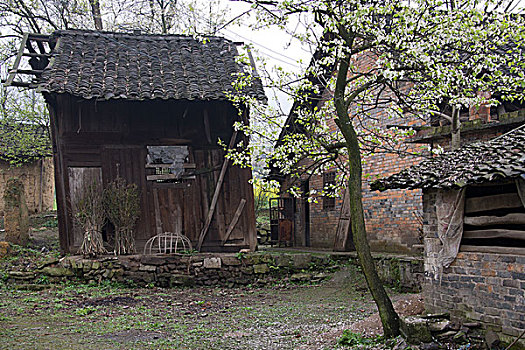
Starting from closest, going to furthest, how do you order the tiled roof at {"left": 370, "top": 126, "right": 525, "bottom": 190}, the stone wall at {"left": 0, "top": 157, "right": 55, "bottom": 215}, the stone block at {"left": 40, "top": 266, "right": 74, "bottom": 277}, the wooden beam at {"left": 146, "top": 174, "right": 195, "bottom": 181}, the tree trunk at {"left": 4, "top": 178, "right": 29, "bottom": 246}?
the tiled roof at {"left": 370, "top": 126, "right": 525, "bottom": 190} → the stone block at {"left": 40, "top": 266, "right": 74, "bottom": 277} → the wooden beam at {"left": 146, "top": 174, "right": 195, "bottom": 181} → the tree trunk at {"left": 4, "top": 178, "right": 29, "bottom": 246} → the stone wall at {"left": 0, "top": 157, "right": 55, "bottom": 215}

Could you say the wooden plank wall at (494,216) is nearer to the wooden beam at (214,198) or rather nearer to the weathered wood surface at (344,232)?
the wooden beam at (214,198)

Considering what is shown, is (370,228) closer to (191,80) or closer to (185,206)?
(185,206)

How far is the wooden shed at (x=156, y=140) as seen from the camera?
1184 centimetres

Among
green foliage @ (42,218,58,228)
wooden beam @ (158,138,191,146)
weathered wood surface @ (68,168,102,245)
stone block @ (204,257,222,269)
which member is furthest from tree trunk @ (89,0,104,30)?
stone block @ (204,257,222,269)

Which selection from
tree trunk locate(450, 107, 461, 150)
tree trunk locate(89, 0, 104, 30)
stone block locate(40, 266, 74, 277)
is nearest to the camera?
tree trunk locate(450, 107, 461, 150)

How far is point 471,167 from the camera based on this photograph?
19.8 feet

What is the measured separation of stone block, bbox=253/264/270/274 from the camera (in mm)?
11999

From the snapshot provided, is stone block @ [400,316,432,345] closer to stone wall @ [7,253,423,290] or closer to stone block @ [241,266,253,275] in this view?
stone wall @ [7,253,423,290]

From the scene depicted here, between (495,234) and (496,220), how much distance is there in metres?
0.18

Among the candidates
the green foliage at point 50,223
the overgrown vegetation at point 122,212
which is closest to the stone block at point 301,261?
the overgrown vegetation at point 122,212

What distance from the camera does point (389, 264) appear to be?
11.2 meters

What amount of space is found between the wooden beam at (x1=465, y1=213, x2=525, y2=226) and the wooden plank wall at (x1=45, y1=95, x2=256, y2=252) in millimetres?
6773

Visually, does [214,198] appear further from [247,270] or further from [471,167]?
[471,167]

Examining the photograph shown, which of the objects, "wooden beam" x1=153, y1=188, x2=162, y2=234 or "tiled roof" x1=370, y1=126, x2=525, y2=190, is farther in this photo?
"wooden beam" x1=153, y1=188, x2=162, y2=234
